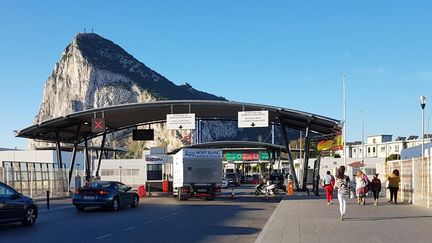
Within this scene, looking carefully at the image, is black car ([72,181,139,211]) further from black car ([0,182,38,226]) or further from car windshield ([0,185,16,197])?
car windshield ([0,185,16,197])

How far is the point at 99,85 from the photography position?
177m

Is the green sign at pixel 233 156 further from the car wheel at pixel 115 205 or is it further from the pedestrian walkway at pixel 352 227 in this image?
the pedestrian walkway at pixel 352 227

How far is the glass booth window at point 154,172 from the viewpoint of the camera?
159ft

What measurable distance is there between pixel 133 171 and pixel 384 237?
58388 millimetres

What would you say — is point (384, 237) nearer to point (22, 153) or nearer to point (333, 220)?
point (333, 220)

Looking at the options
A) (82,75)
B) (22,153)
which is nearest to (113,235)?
(22,153)

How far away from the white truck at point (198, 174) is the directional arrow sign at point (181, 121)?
12.4ft

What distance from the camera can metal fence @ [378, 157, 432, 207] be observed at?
22.2m

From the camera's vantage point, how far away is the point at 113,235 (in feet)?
50.1

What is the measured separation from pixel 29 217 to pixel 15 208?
3.32ft

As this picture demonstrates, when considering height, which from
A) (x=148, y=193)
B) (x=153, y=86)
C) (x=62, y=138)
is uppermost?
(x=153, y=86)

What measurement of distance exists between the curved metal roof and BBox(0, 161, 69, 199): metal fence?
156 inches

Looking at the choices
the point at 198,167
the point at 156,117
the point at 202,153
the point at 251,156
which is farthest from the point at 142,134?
the point at 251,156

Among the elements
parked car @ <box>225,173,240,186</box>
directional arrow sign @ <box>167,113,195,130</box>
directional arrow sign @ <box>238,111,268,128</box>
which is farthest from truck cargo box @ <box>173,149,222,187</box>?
parked car @ <box>225,173,240,186</box>
